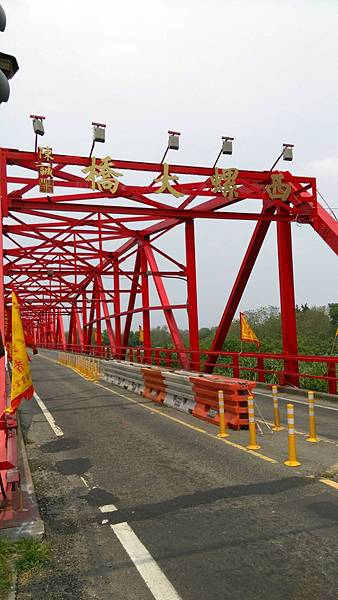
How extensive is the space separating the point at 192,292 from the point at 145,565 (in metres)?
15.7

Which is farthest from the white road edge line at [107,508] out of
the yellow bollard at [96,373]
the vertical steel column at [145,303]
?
the vertical steel column at [145,303]

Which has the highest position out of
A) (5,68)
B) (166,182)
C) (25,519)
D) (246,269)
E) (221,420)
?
(166,182)

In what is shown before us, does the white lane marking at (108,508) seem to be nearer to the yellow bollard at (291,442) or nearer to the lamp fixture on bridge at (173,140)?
the yellow bollard at (291,442)

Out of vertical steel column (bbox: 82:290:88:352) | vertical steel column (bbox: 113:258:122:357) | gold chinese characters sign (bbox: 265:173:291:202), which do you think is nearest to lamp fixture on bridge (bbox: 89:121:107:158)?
gold chinese characters sign (bbox: 265:173:291:202)

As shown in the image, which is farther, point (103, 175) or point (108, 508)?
point (103, 175)

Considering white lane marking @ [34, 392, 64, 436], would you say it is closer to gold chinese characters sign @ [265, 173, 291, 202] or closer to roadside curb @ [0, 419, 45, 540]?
roadside curb @ [0, 419, 45, 540]

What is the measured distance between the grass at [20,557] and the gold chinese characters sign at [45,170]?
10.3 m

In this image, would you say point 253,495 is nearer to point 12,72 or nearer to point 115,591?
point 115,591

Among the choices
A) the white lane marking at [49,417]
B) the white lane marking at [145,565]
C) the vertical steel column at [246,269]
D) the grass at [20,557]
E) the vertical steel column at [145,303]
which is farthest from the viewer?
the vertical steel column at [145,303]

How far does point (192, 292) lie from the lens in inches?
762

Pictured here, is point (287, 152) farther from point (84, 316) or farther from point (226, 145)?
point (84, 316)

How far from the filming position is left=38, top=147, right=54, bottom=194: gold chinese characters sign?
506 inches

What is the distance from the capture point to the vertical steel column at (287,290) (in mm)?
15391

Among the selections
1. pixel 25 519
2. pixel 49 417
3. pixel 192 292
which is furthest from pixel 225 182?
pixel 25 519
